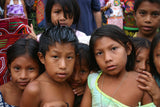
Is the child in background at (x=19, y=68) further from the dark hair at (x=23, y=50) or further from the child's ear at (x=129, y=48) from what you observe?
the child's ear at (x=129, y=48)

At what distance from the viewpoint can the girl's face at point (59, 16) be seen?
2.61 m

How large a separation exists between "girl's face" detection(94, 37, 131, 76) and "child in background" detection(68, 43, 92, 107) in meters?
0.30

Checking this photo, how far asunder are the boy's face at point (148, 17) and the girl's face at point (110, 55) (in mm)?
1137

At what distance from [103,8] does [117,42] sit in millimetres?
3280

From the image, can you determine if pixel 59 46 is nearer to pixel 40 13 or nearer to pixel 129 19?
pixel 40 13

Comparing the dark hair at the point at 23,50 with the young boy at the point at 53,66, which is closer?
the young boy at the point at 53,66

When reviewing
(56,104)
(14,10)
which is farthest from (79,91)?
(14,10)

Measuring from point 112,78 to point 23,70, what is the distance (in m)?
0.92

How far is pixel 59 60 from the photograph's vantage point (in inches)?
71.2

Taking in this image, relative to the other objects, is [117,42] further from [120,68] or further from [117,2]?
[117,2]

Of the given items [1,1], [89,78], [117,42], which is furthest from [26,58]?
[1,1]

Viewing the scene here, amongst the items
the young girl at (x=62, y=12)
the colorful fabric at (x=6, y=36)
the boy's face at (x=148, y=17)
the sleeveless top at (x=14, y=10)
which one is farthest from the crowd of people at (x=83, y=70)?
the sleeveless top at (x=14, y=10)

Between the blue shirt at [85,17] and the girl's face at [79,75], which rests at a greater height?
the blue shirt at [85,17]

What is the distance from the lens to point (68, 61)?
1850 millimetres
